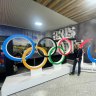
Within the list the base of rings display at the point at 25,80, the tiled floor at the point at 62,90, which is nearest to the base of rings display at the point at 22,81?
the base of rings display at the point at 25,80

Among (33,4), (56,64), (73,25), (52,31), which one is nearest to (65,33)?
(73,25)

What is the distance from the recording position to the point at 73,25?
6.34m

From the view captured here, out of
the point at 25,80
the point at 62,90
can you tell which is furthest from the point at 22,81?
the point at 62,90

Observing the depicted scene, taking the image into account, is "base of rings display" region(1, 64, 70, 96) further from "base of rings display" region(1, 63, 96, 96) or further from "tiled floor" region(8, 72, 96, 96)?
"tiled floor" region(8, 72, 96, 96)

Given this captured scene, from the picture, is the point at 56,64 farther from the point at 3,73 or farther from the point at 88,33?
the point at 88,33

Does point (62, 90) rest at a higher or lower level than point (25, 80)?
lower

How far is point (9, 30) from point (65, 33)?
13.9 ft

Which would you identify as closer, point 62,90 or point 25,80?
point 62,90

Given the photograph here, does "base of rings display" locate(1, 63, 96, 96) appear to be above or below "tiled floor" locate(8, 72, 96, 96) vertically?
above

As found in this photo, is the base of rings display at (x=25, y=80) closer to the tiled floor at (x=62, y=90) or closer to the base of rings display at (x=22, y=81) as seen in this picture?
the base of rings display at (x=22, y=81)

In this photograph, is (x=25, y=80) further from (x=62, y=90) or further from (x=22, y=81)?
(x=62, y=90)

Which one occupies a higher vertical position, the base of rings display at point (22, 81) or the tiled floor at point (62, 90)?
the base of rings display at point (22, 81)

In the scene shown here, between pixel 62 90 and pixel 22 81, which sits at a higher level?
pixel 22 81

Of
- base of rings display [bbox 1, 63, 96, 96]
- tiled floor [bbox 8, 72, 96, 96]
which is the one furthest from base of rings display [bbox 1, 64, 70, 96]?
tiled floor [bbox 8, 72, 96, 96]
